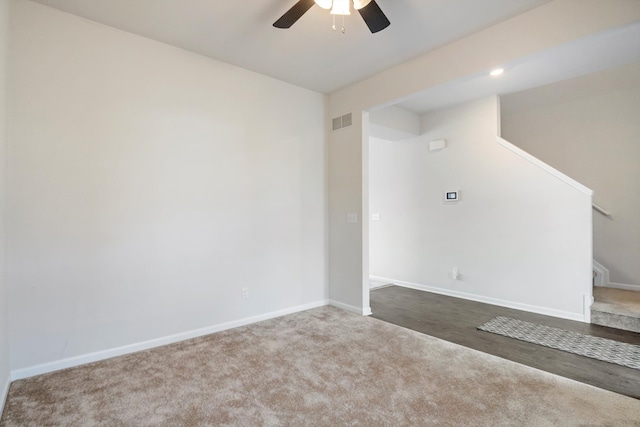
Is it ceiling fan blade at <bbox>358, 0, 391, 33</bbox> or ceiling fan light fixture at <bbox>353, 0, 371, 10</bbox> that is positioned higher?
ceiling fan light fixture at <bbox>353, 0, 371, 10</bbox>

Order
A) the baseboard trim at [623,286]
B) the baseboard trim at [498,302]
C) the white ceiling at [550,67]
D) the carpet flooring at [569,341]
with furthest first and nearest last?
the baseboard trim at [623,286] < the baseboard trim at [498,302] < the white ceiling at [550,67] < the carpet flooring at [569,341]

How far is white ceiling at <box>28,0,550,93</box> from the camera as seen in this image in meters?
2.48

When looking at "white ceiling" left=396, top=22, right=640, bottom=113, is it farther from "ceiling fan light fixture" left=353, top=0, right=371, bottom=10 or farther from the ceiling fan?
"ceiling fan light fixture" left=353, top=0, right=371, bottom=10

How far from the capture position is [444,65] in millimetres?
3102

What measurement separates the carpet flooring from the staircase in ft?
1.59

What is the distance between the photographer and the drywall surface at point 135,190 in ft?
7.98

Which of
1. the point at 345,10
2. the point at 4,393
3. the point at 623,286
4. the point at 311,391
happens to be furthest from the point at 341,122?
the point at 623,286

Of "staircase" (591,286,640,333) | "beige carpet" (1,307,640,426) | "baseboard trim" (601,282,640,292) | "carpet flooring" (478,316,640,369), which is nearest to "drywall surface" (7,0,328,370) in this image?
"beige carpet" (1,307,640,426)

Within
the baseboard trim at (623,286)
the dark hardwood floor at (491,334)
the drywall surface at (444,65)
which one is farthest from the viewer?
the baseboard trim at (623,286)

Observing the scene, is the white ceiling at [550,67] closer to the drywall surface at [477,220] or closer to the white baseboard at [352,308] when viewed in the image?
the drywall surface at [477,220]

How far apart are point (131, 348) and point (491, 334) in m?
3.62

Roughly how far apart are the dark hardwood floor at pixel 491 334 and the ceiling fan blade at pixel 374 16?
2969 mm

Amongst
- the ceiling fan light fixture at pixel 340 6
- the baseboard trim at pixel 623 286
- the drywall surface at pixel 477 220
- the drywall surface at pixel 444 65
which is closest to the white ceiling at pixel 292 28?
the drywall surface at pixel 444 65

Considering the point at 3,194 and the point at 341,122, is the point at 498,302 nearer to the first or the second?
the point at 341,122
